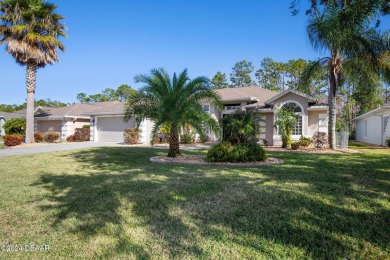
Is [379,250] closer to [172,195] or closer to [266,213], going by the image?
[266,213]

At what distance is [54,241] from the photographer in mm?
4062

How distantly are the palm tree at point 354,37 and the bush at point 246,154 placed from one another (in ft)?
21.7

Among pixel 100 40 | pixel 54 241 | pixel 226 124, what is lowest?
pixel 54 241

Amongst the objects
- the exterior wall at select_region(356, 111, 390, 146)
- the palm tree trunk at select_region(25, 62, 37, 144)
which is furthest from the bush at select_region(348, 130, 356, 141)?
the palm tree trunk at select_region(25, 62, 37, 144)

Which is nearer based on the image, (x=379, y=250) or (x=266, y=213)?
(x=379, y=250)

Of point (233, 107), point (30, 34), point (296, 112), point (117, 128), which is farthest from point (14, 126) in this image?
point (296, 112)

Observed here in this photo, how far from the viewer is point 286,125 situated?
62.5ft

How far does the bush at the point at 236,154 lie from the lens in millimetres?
11727

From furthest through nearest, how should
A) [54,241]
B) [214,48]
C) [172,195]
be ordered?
1. [214,48]
2. [172,195]
3. [54,241]

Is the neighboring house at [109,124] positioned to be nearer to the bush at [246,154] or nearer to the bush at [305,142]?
the bush at [305,142]

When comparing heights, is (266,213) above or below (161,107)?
below

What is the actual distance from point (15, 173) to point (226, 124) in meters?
12.6

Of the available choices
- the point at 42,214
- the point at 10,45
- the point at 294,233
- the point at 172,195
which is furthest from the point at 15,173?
the point at 10,45

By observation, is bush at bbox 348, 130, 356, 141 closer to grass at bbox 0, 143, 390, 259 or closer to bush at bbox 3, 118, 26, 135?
grass at bbox 0, 143, 390, 259
